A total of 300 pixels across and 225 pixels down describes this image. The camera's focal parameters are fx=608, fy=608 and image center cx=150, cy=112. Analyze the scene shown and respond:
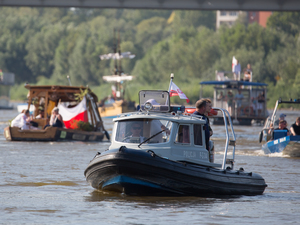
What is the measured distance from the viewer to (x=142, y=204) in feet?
35.9

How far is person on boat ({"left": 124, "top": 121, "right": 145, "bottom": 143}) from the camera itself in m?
11.5

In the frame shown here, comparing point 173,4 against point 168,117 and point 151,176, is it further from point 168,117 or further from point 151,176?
point 151,176

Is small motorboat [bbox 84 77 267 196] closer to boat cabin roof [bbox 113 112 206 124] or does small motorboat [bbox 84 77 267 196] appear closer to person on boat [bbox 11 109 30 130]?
boat cabin roof [bbox 113 112 206 124]

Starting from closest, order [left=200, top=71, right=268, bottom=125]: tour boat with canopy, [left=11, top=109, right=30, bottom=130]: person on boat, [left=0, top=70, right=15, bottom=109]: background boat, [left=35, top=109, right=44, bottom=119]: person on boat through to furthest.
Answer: [left=11, top=109, right=30, bottom=130]: person on boat → [left=35, top=109, right=44, bottom=119]: person on boat → [left=200, top=71, right=268, bottom=125]: tour boat with canopy → [left=0, top=70, right=15, bottom=109]: background boat

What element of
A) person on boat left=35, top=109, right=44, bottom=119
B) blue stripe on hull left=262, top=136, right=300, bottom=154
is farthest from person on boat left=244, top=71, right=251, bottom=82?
blue stripe on hull left=262, top=136, right=300, bottom=154

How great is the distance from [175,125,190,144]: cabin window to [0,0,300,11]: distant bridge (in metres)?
21.7

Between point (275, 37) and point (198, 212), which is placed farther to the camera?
point (275, 37)

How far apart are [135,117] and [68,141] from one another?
14643 mm

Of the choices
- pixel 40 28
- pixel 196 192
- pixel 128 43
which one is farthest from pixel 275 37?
pixel 196 192

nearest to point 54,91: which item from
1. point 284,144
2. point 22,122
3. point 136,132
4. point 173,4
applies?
point 22,122

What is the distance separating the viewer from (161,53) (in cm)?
8344

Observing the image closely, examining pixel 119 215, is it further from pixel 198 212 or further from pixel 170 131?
pixel 170 131

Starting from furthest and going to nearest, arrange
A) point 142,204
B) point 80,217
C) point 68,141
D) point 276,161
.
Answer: point 68,141 < point 276,161 < point 142,204 < point 80,217

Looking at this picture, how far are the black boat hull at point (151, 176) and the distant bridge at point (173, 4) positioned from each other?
21.6m
